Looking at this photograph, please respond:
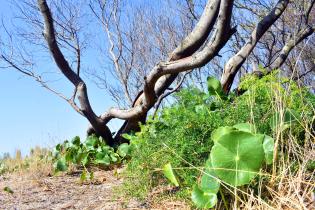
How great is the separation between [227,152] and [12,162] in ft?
15.3

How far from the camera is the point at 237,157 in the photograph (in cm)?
219

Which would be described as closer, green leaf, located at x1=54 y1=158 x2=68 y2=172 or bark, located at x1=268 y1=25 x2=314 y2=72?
green leaf, located at x1=54 y1=158 x2=68 y2=172

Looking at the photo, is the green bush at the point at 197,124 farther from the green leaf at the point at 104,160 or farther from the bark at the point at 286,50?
the bark at the point at 286,50

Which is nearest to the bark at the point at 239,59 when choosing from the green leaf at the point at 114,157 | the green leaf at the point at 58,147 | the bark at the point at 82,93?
the green leaf at the point at 114,157

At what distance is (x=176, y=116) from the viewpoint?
9.45 feet

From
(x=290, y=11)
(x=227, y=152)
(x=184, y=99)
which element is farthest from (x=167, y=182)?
(x=290, y=11)

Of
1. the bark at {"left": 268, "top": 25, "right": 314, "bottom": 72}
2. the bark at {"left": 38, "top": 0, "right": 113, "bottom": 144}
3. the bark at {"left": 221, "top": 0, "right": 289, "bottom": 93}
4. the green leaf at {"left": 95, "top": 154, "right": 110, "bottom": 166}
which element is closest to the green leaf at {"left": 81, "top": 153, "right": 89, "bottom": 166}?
the green leaf at {"left": 95, "top": 154, "right": 110, "bottom": 166}

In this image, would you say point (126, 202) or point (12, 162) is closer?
point (126, 202)

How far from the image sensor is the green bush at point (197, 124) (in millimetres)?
2549

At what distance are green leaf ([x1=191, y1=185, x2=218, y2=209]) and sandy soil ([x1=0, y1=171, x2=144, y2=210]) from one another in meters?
0.62

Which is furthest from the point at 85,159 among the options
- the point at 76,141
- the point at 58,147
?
the point at 58,147

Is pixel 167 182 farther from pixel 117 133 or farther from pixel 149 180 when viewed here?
pixel 117 133

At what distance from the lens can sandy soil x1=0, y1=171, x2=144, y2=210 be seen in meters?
3.10

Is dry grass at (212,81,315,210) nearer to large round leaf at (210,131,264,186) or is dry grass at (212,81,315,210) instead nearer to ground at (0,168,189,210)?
large round leaf at (210,131,264,186)
